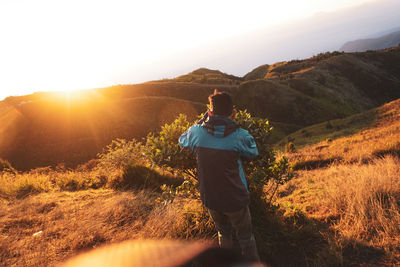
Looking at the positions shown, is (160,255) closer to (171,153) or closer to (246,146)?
(171,153)

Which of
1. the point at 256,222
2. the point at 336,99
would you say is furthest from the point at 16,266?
the point at 336,99

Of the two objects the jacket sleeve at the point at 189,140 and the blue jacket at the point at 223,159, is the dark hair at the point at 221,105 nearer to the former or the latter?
the blue jacket at the point at 223,159

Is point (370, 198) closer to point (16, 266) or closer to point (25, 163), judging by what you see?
point (16, 266)

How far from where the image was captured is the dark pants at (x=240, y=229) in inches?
115

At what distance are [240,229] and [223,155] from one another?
3.76 ft

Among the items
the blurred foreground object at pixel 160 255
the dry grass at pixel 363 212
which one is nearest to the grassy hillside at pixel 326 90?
the dry grass at pixel 363 212

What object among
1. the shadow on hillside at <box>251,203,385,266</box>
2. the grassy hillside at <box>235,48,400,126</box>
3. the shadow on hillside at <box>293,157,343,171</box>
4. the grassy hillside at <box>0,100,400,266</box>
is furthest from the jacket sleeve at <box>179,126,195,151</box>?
the grassy hillside at <box>235,48,400,126</box>

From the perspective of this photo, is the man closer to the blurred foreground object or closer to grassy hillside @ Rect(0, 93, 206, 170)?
the blurred foreground object

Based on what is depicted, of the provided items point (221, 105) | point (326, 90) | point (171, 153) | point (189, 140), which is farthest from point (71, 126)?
point (326, 90)

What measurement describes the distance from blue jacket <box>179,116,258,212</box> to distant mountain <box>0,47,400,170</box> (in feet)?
52.1

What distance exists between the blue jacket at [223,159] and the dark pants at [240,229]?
0.68 feet

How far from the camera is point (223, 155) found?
2646 mm

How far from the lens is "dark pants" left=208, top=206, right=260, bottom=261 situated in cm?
293

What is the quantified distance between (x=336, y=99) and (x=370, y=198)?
1984 inches
